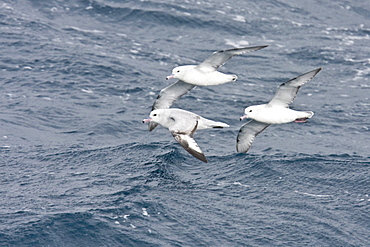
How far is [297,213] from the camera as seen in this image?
20.2 meters

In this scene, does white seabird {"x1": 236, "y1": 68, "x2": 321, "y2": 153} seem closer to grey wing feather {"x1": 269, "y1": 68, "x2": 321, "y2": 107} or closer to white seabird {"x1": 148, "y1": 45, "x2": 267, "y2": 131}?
grey wing feather {"x1": 269, "y1": 68, "x2": 321, "y2": 107}

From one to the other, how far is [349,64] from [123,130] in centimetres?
1348

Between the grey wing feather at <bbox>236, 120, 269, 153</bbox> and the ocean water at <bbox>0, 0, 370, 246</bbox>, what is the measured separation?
1124mm

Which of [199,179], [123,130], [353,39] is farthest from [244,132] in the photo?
[353,39]

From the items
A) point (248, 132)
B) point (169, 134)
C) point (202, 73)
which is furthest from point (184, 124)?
point (169, 134)

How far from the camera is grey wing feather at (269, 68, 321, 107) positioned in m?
20.0

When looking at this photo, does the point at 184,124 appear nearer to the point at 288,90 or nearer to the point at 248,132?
the point at 248,132

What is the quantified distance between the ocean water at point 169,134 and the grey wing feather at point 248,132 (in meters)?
1.12

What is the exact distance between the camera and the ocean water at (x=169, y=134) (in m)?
19.3

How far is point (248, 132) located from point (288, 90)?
244 cm

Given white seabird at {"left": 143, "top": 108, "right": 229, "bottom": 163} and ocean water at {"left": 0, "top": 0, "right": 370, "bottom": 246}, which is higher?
white seabird at {"left": 143, "top": 108, "right": 229, "bottom": 163}

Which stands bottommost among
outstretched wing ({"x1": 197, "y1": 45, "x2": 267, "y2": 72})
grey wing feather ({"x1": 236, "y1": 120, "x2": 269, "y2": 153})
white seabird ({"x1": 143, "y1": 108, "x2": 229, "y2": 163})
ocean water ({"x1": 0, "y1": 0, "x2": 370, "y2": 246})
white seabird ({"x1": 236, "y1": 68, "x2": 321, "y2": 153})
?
ocean water ({"x1": 0, "y1": 0, "x2": 370, "y2": 246})

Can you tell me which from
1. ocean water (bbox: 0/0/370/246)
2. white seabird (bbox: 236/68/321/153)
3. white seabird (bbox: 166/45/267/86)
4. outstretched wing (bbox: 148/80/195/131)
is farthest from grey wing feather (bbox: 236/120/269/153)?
outstretched wing (bbox: 148/80/195/131)

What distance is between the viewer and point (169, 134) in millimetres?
26984
